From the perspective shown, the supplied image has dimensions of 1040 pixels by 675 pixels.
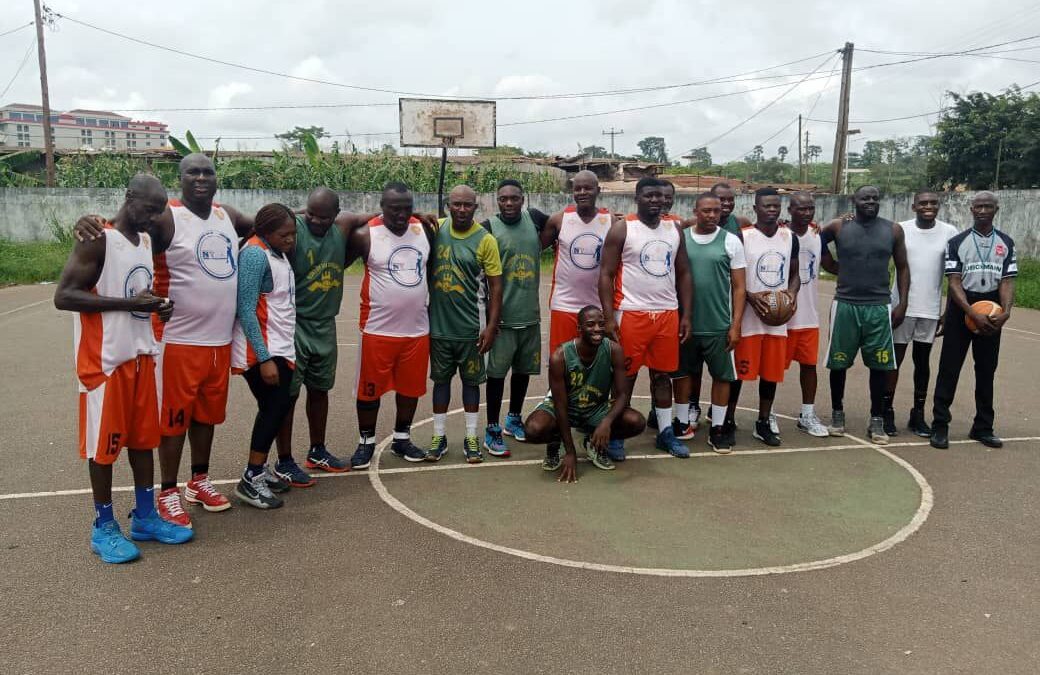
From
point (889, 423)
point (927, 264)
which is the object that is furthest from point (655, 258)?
point (889, 423)

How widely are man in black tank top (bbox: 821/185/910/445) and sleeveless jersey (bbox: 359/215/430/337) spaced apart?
11.5 ft

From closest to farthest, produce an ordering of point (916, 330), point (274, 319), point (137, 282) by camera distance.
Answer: point (137, 282), point (274, 319), point (916, 330)

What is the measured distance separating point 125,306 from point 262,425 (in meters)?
1.31

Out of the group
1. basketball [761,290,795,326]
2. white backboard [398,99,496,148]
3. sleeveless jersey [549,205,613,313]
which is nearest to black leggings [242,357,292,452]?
sleeveless jersey [549,205,613,313]

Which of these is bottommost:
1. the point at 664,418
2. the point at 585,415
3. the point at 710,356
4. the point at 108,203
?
the point at 664,418

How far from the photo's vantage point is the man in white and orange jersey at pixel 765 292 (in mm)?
6441

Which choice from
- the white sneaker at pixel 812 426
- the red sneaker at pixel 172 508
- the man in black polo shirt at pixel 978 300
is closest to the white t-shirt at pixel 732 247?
the white sneaker at pixel 812 426

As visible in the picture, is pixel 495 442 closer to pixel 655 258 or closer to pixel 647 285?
pixel 647 285

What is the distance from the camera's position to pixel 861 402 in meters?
8.08

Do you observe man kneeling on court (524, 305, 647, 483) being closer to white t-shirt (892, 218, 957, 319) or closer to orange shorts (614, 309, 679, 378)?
orange shorts (614, 309, 679, 378)

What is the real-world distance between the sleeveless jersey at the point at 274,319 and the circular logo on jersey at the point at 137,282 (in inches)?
26.2

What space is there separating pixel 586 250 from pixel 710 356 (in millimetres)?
1337

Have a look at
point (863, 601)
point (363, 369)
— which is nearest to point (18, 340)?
point (363, 369)

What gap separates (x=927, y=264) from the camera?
6676 mm
